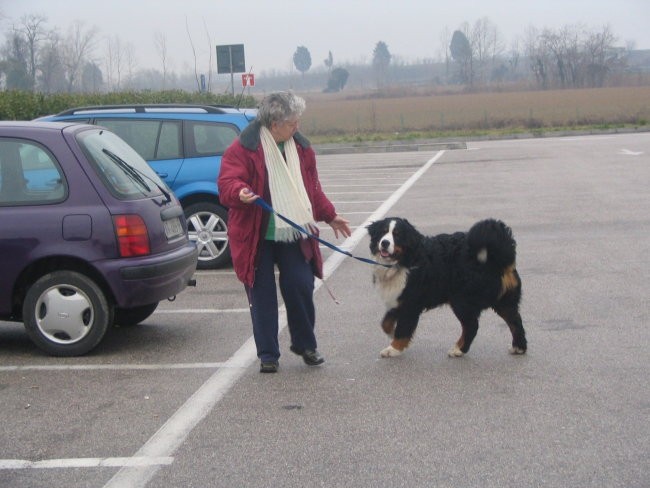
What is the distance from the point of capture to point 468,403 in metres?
5.82

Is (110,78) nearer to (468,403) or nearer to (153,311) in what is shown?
(153,311)

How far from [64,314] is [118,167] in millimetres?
1177

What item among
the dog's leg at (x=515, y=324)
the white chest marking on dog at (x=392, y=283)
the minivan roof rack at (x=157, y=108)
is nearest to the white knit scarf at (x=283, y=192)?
the white chest marking on dog at (x=392, y=283)

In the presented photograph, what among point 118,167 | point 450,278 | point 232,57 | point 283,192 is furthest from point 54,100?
point 450,278

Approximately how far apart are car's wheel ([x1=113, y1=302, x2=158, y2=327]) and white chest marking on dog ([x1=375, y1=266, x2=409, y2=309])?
86.4 inches

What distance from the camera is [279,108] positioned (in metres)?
6.41

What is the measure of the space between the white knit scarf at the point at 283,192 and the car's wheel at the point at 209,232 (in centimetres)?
457

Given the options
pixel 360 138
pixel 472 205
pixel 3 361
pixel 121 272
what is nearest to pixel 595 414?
pixel 121 272

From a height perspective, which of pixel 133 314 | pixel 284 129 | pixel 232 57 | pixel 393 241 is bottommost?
pixel 133 314

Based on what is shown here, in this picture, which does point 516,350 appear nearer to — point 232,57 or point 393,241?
point 393,241

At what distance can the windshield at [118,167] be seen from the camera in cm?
727

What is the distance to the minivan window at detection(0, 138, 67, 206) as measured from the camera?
23.6 feet

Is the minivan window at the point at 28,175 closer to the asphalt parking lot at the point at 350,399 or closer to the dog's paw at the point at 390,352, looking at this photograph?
the asphalt parking lot at the point at 350,399

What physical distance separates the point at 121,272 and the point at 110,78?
34.0 meters
